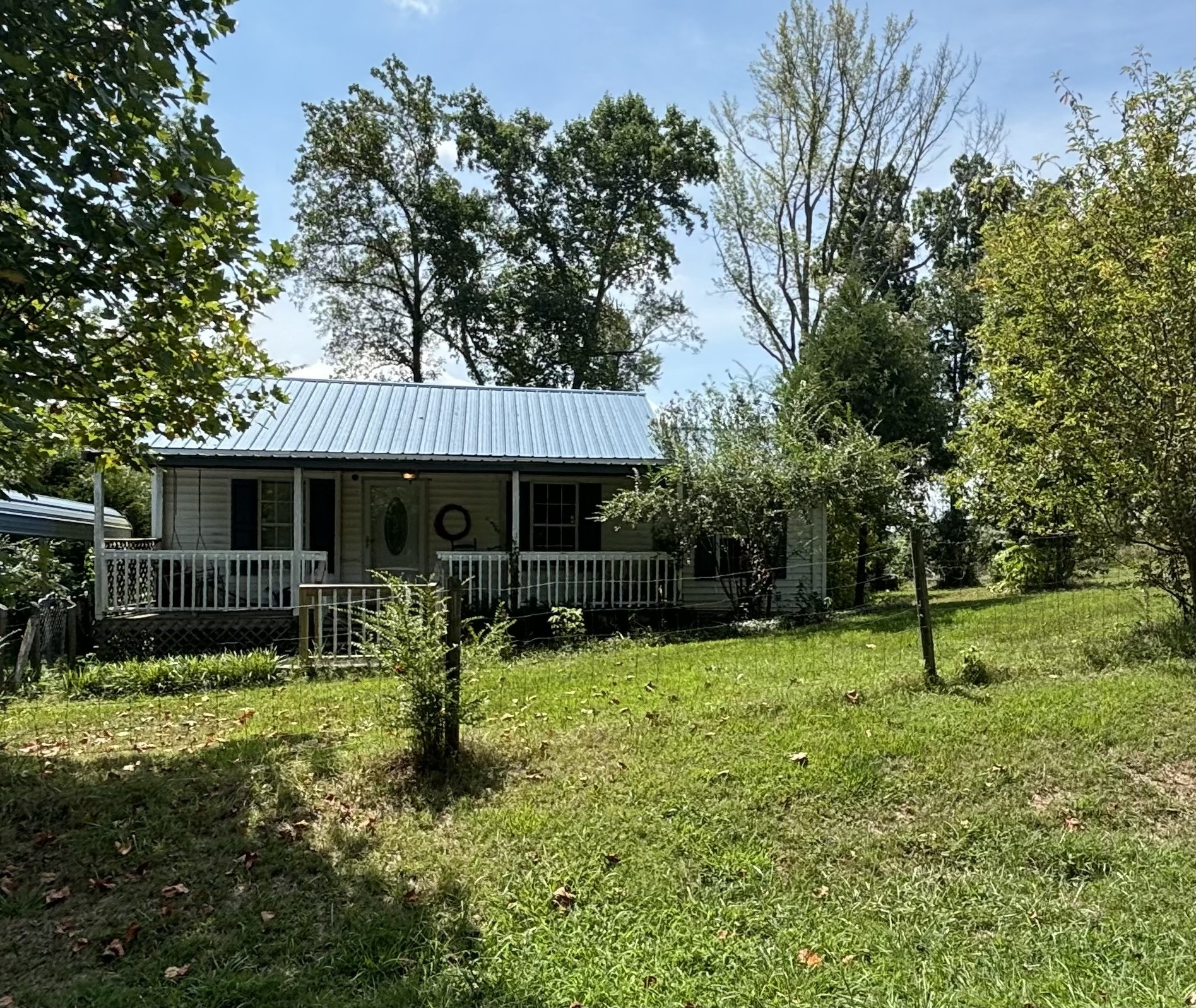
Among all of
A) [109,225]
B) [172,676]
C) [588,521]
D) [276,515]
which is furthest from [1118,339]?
[276,515]

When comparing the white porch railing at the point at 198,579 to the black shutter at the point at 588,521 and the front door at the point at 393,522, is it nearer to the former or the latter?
the front door at the point at 393,522

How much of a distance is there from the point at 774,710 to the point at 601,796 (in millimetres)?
2016

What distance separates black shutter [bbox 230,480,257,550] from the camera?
1346 cm

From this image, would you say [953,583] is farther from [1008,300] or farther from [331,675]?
[331,675]

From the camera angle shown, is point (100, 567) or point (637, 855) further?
point (100, 567)

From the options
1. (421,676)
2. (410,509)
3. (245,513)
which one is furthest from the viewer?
(410,509)

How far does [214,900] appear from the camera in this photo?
3.99 m

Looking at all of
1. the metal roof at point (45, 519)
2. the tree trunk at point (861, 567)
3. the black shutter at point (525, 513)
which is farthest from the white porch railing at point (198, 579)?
the tree trunk at point (861, 567)

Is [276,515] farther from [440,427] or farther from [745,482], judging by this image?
[745,482]

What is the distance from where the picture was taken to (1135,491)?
7.78 metres

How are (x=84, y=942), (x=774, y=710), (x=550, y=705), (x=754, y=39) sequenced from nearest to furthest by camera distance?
(x=84, y=942)
(x=774, y=710)
(x=550, y=705)
(x=754, y=39)

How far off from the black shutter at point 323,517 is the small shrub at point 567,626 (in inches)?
180

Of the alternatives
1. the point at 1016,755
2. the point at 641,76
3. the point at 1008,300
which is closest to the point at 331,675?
the point at 1016,755

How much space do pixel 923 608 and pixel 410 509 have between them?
32.2 ft
